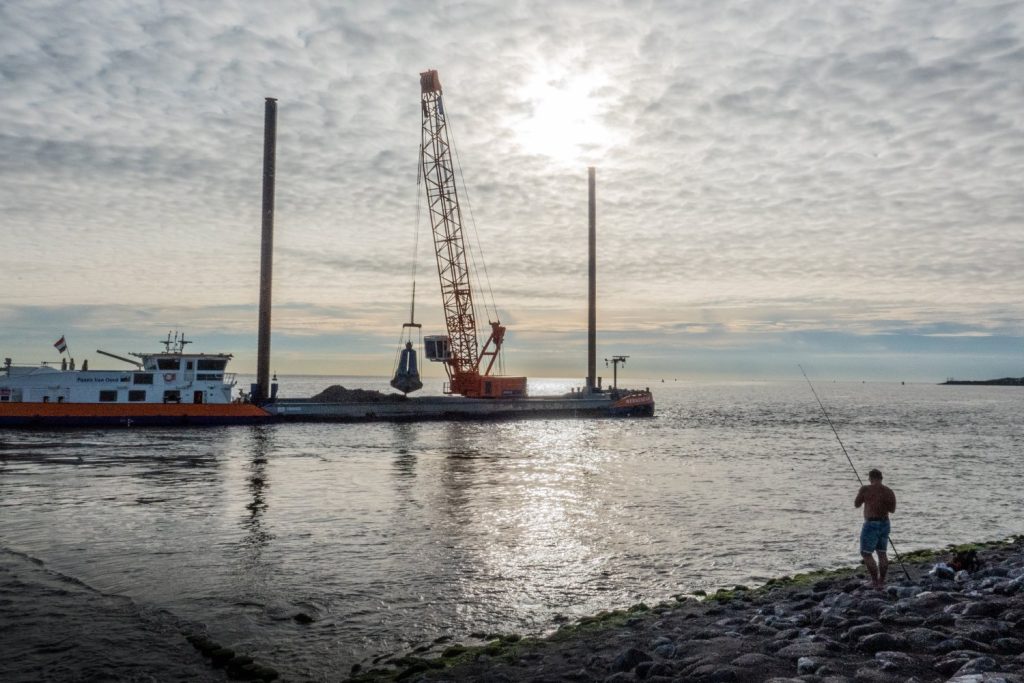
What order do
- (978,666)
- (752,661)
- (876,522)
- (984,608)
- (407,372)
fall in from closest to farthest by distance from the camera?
(978,666), (752,661), (984,608), (876,522), (407,372)

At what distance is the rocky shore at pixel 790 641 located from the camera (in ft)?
24.5

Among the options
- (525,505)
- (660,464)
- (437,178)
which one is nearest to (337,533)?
(525,505)

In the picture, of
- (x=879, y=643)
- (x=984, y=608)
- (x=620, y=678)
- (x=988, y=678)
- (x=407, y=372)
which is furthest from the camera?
(x=407, y=372)

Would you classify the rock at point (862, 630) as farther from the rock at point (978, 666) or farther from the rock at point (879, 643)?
the rock at point (978, 666)

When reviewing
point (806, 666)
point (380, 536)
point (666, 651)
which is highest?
point (806, 666)

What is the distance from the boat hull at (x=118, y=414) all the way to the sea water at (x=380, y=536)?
356 inches

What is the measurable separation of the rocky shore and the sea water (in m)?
1.26

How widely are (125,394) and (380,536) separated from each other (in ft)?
132

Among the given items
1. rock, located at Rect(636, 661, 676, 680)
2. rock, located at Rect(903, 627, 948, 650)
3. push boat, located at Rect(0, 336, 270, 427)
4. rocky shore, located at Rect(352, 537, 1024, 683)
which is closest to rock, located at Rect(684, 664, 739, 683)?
rocky shore, located at Rect(352, 537, 1024, 683)

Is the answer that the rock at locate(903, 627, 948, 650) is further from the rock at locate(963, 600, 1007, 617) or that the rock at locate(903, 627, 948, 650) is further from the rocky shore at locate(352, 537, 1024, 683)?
the rock at locate(963, 600, 1007, 617)

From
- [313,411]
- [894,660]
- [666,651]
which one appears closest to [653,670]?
[666,651]

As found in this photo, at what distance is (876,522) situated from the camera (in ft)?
37.2

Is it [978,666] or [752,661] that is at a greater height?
[978,666]

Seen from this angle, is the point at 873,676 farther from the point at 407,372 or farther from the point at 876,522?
the point at 407,372
